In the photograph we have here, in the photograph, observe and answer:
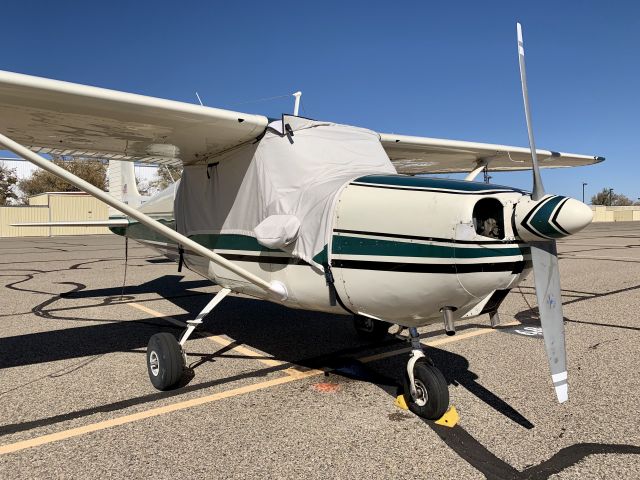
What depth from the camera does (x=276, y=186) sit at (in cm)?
448

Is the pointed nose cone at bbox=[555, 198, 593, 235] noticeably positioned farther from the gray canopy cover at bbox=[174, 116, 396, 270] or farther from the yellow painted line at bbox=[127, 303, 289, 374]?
the yellow painted line at bbox=[127, 303, 289, 374]

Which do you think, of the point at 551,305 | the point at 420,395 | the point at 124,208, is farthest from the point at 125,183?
the point at 551,305

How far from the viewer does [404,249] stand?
3279 millimetres

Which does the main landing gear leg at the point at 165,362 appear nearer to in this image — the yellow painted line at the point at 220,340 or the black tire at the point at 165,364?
the black tire at the point at 165,364

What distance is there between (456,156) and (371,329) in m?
A: 3.38

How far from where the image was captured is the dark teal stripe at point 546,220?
112 inches

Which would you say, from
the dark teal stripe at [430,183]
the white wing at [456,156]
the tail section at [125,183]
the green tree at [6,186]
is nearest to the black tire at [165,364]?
the dark teal stripe at [430,183]

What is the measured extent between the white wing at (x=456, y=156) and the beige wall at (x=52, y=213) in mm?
38184

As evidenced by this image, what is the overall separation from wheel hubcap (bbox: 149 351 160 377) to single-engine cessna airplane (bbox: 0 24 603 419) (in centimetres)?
1

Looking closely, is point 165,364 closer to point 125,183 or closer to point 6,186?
point 125,183

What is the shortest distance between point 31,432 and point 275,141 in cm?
306

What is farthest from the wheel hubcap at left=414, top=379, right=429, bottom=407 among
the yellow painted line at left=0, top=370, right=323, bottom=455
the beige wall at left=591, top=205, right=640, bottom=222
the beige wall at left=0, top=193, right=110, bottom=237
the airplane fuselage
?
the beige wall at left=591, top=205, right=640, bottom=222

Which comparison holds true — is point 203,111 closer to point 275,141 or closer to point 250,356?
point 275,141

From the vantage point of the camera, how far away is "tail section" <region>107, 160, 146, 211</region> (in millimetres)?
9461
